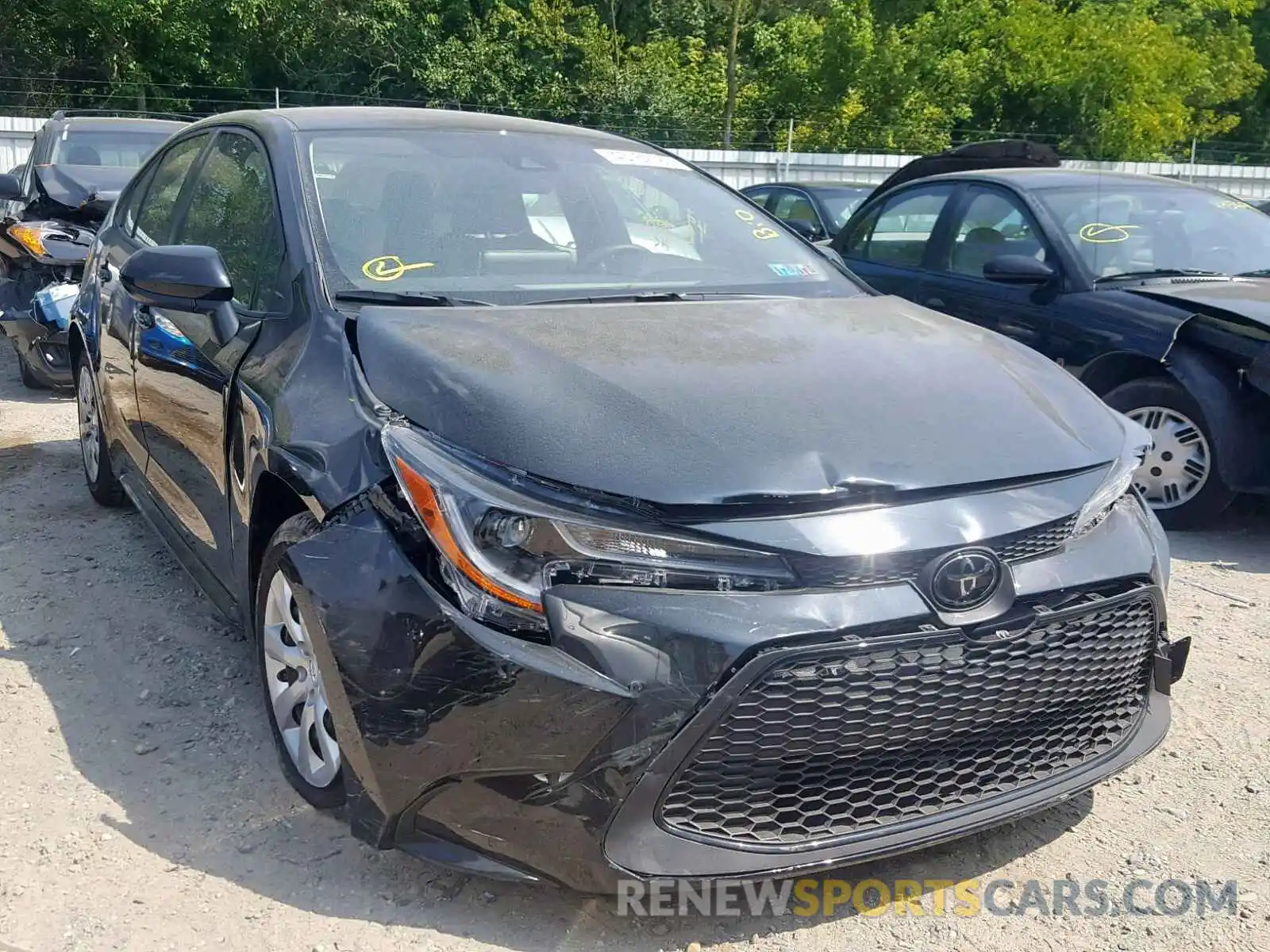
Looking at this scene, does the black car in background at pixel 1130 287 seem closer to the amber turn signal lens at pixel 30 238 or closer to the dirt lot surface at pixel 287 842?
the dirt lot surface at pixel 287 842

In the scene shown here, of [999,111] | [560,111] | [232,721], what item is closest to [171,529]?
[232,721]

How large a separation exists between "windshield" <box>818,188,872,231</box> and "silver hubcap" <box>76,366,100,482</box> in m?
7.79

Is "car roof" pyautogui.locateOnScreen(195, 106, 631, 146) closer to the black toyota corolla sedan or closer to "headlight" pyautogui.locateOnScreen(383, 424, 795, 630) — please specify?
the black toyota corolla sedan

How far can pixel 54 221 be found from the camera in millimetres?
7348

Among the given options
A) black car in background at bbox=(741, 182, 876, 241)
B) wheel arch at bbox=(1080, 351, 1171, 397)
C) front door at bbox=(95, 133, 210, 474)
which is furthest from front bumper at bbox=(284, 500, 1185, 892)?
black car in background at bbox=(741, 182, 876, 241)

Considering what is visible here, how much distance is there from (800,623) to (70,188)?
708cm

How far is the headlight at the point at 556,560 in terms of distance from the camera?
7.01 ft

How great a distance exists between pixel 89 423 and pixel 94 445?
0.12 metres

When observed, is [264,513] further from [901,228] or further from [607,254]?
[901,228]

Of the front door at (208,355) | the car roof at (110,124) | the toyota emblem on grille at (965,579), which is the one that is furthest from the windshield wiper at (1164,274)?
the car roof at (110,124)

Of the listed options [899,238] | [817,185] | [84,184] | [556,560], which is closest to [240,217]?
[556,560]

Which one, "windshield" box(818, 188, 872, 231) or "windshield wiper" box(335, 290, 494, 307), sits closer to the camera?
"windshield wiper" box(335, 290, 494, 307)

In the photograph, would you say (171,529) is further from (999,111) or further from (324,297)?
(999,111)

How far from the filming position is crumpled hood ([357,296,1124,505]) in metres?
2.25
